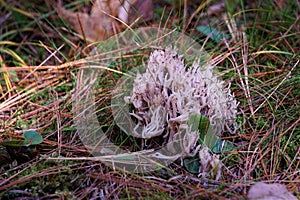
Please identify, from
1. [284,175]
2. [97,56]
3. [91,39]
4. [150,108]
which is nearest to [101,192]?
[150,108]

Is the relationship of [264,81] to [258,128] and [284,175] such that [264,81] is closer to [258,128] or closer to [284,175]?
[258,128]

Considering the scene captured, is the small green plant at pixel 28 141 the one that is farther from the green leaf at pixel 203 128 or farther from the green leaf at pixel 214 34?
the green leaf at pixel 214 34

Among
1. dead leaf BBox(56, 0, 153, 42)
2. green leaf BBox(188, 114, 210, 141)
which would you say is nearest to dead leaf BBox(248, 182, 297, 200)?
green leaf BBox(188, 114, 210, 141)

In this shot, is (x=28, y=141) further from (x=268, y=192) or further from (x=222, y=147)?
(x=268, y=192)

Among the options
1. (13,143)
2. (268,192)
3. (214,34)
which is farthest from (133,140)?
→ (214,34)

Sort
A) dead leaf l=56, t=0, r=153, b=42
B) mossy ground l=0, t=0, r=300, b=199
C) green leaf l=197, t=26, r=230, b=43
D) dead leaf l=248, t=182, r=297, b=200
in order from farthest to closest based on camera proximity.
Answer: dead leaf l=56, t=0, r=153, b=42 < green leaf l=197, t=26, r=230, b=43 < mossy ground l=0, t=0, r=300, b=199 < dead leaf l=248, t=182, r=297, b=200

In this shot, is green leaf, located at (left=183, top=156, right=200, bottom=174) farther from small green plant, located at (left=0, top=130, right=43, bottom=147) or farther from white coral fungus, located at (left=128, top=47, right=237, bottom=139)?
small green plant, located at (left=0, top=130, right=43, bottom=147)

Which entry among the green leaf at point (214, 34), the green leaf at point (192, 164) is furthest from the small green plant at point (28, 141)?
the green leaf at point (214, 34)
